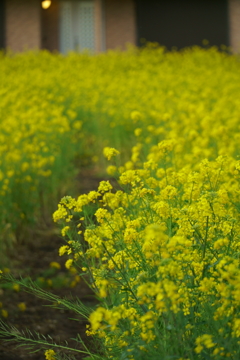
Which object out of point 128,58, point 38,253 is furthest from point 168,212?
point 128,58

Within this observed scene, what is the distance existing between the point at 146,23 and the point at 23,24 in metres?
3.95

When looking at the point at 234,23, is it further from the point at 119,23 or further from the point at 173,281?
the point at 173,281

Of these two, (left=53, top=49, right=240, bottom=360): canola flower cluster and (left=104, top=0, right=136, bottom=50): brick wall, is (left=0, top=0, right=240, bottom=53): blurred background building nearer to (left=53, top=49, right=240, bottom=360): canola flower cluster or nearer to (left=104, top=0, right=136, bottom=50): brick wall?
(left=104, top=0, right=136, bottom=50): brick wall

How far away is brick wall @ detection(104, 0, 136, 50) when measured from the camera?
778 inches

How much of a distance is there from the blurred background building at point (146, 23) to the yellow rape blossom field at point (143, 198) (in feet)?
22.3

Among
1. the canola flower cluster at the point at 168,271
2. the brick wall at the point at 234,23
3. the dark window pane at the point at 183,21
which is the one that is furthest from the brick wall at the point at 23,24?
the canola flower cluster at the point at 168,271

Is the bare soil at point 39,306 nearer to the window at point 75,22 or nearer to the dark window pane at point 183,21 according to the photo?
the dark window pane at point 183,21

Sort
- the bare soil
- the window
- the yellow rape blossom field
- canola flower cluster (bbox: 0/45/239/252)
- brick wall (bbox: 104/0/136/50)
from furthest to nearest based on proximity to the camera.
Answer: the window → brick wall (bbox: 104/0/136/50) → canola flower cluster (bbox: 0/45/239/252) → the bare soil → the yellow rape blossom field

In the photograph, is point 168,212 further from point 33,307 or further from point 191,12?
point 191,12

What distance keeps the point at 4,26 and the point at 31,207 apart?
623 inches

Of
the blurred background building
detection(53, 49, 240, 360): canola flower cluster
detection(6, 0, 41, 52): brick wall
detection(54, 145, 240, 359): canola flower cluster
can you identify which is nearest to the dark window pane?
the blurred background building

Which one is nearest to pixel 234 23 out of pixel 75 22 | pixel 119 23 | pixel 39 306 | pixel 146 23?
pixel 146 23

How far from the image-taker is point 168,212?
2498 millimetres

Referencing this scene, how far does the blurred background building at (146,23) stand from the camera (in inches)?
776
